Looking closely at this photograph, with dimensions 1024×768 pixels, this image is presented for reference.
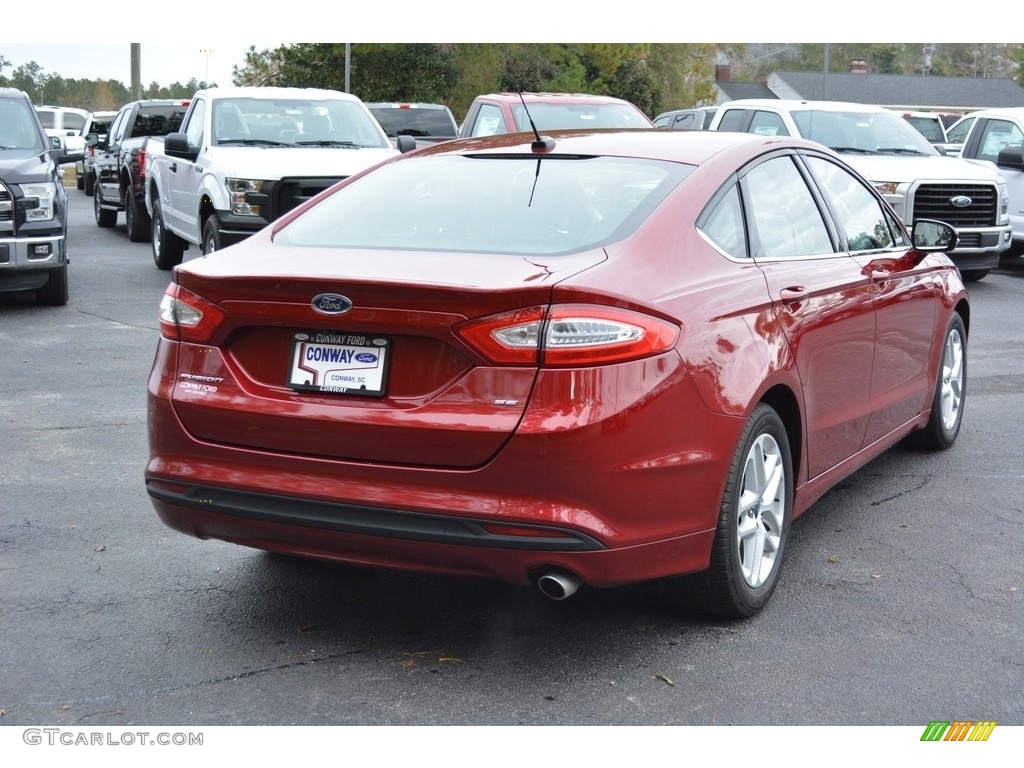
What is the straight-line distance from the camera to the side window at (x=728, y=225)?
4.58m

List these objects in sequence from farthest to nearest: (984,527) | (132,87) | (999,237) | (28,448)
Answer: (132,87) → (999,237) → (28,448) → (984,527)

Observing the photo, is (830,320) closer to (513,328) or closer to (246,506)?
(513,328)

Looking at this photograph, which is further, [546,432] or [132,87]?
[132,87]

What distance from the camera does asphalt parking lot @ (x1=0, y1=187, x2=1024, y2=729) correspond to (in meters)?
3.90

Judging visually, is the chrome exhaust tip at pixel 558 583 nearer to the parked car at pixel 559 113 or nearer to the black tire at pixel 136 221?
the parked car at pixel 559 113

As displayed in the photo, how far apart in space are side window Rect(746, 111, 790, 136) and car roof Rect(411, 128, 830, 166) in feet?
34.5

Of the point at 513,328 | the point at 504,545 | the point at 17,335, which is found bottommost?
the point at 17,335

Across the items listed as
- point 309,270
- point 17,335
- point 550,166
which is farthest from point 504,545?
point 17,335

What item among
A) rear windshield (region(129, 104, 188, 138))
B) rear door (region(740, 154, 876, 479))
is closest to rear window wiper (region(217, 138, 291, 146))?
rear windshield (region(129, 104, 188, 138))

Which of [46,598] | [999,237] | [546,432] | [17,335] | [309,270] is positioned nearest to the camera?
[546,432]

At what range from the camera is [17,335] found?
11039mm

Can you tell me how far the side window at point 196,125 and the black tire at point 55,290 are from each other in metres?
1.83

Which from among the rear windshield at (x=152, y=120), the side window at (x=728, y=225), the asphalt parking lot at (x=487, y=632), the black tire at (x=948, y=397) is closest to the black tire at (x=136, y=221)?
the rear windshield at (x=152, y=120)

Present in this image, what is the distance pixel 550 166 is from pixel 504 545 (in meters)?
1.59
